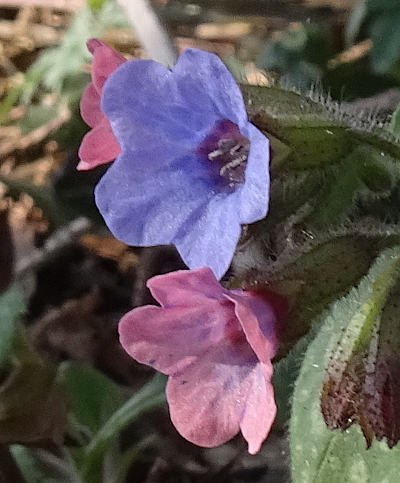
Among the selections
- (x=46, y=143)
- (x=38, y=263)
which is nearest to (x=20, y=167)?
(x=46, y=143)

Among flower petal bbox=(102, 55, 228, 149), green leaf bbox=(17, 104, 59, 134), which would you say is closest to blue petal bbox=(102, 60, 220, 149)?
flower petal bbox=(102, 55, 228, 149)

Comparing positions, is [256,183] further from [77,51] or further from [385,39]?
[77,51]

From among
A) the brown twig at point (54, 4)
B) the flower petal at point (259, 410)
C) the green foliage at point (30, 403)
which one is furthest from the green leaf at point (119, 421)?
the brown twig at point (54, 4)

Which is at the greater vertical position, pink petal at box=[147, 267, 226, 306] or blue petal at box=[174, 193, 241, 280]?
blue petal at box=[174, 193, 241, 280]

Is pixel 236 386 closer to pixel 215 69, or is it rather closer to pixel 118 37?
pixel 215 69

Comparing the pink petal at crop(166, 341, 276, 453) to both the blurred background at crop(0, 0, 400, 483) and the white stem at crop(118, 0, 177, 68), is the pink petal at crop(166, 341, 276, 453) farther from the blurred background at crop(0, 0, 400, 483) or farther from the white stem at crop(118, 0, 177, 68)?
the white stem at crop(118, 0, 177, 68)

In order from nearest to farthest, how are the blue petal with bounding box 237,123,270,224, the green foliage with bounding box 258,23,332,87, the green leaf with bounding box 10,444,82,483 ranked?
the blue petal with bounding box 237,123,270,224 → the green leaf with bounding box 10,444,82,483 → the green foliage with bounding box 258,23,332,87

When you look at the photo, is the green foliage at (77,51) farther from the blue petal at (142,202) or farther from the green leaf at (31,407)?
the blue petal at (142,202)

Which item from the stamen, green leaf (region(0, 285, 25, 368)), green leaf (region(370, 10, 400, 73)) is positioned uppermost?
the stamen
